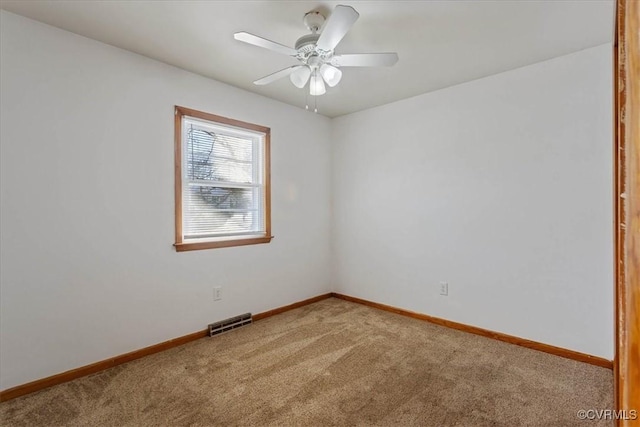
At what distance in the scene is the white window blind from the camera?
116 inches

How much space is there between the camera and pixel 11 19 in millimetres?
2016

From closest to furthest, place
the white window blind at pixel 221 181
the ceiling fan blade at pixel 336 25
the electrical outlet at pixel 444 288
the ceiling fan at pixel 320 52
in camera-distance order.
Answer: the ceiling fan blade at pixel 336 25 < the ceiling fan at pixel 320 52 < the white window blind at pixel 221 181 < the electrical outlet at pixel 444 288

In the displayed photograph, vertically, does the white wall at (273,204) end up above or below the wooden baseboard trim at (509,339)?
above

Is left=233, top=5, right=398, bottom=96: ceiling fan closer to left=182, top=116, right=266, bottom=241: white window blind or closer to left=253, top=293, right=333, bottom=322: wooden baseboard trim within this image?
left=182, top=116, right=266, bottom=241: white window blind

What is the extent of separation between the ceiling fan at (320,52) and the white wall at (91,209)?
45.4 inches

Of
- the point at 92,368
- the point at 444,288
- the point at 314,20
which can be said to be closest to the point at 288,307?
the point at 444,288

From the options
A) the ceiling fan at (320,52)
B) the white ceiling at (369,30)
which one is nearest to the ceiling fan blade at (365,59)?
the ceiling fan at (320,52)

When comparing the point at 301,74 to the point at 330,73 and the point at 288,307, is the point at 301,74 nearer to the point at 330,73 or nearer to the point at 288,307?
the point at 330,73

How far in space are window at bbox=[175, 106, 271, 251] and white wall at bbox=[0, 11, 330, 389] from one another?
10 cm

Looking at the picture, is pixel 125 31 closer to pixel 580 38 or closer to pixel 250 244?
pixel 250 244

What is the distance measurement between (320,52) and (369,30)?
0.45m

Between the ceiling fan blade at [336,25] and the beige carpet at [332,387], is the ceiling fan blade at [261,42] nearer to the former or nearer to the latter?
the ceiling fan blade at [336,25]

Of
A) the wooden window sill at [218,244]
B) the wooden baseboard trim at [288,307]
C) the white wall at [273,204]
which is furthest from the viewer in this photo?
the wooden baseboard trim at [288,307]

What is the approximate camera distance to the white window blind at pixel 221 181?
2.95m
